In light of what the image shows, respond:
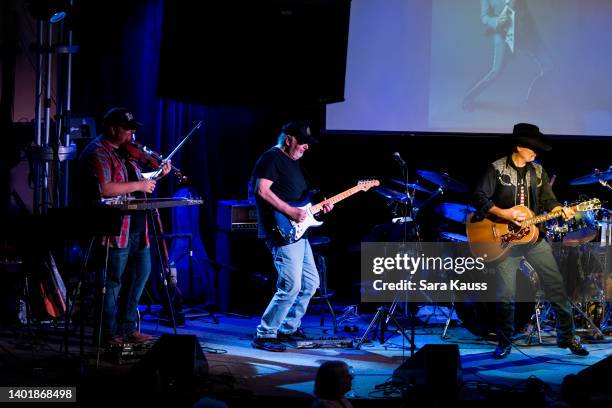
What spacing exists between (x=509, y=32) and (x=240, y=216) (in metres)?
3.80

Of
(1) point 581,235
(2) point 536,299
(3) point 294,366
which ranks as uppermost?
(1) point 581,235

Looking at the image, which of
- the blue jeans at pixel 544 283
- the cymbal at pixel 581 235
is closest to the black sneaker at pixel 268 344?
the blue jeans at pixel 544 283

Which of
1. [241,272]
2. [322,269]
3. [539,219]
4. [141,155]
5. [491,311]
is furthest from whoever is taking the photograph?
[241,272]

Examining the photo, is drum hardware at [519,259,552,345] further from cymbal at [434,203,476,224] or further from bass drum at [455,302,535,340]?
cymbal at [434,203,476,224]

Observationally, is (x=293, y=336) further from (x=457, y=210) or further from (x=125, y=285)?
(x=457, y=210)

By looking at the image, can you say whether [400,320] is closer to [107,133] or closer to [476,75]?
[476,75]

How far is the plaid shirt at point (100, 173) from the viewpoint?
23.2 ft

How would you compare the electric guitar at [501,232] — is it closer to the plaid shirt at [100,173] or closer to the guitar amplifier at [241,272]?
the guitar amplifier at [241,272]

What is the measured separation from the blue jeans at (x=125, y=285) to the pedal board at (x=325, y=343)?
63.1 inches

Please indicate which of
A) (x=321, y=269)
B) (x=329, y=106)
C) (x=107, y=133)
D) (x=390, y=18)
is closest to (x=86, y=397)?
(x=107, y=133)

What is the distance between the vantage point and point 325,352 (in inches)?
306

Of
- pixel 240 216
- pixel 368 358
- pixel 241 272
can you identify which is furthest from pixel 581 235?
pixel 241 272

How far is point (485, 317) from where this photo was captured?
831 centimetres

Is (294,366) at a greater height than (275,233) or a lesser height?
lesser
